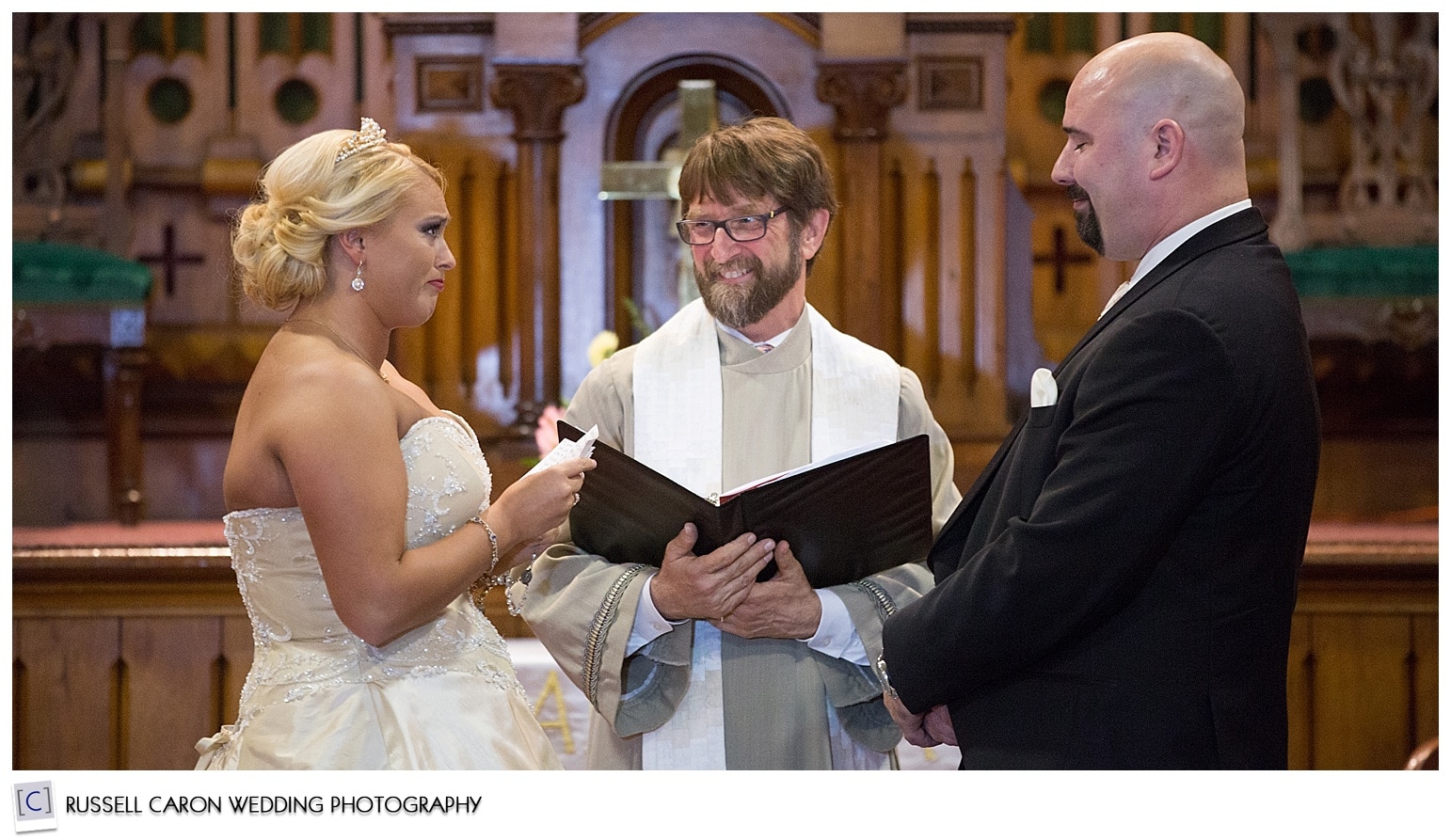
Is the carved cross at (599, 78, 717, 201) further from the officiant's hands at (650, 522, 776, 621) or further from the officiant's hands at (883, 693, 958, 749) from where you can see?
the officiant's hands at (883, 693, 958, 749)

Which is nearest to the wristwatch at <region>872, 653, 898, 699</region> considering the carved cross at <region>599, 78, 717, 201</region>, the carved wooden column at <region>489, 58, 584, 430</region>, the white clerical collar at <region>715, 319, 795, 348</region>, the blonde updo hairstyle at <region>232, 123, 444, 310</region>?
the white clerical collar at <region>715, 319, 795, 348</region>

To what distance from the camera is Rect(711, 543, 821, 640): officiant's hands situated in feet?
8.37

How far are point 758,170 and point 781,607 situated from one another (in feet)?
Answer: 2.72

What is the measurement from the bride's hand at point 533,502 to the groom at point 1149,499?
23.5 inches

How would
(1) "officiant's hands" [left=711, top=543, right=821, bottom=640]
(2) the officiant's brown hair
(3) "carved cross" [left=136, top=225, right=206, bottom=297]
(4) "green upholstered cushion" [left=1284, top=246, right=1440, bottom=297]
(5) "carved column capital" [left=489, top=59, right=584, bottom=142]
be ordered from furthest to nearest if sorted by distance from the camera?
(3) "carved cross" [left=136, top=225, right=206, bottom=297] → (4) "green upholstered cushion" [left=1284, top=246, right=1440, bottom=297] → (5) "carved column capital" [left=489, top=59, right=584, bottom=142] → (2) the officiant's brown hair → (1) "officiant's hands" [left=711, top=543, right=821, bottom=640]

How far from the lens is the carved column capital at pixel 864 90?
18.5ft

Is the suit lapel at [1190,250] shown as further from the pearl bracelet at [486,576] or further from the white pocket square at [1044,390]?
the pearl bracelet at [486,576]

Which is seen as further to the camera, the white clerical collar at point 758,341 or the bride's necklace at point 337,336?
the white clerical collar at point 758,341

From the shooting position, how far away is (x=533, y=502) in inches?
95.9

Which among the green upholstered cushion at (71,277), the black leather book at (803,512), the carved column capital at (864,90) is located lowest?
the black leather book at (803,512)

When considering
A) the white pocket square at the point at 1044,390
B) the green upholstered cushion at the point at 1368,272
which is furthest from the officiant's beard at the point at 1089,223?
the green upholstered cushion at the point at 1368,272

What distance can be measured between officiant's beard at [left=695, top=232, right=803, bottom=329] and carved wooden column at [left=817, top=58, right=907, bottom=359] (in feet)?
9.43

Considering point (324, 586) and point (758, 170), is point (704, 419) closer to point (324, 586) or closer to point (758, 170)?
point (758, 170)
